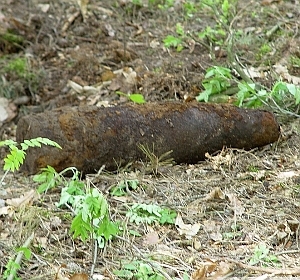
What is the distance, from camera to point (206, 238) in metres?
3.54

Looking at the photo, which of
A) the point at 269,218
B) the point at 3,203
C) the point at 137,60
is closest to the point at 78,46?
the point at 137,60

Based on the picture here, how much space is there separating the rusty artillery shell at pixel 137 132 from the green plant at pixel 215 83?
0.61 metres

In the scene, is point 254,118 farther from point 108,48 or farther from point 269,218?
point 108,48

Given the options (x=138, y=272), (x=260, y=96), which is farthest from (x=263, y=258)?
(x=260, y=96)

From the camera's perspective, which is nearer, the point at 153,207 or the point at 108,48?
the point at 153,207

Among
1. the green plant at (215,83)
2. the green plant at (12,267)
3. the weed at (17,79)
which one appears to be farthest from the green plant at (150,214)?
the weed at (17,79)

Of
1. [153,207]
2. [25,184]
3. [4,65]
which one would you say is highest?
[153,207]

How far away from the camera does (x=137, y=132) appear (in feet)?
14.4

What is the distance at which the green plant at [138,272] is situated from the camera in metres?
3.01

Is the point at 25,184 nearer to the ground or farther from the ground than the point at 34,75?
farther from the ground

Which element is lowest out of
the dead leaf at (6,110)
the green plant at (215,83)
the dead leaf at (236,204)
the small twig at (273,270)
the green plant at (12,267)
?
the dead leaf at (6,110)

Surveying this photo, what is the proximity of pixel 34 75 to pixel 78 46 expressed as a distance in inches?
30.7

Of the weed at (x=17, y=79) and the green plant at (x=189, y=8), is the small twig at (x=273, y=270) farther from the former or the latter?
the green plant at (x=189, y=8)

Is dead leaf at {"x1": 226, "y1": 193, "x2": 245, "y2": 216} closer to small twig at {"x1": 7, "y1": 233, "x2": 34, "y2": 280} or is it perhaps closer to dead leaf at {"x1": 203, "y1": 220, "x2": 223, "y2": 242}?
dead leaf at {"x1": 203, "y1": 220, "x2": 223, "y2": 242}
